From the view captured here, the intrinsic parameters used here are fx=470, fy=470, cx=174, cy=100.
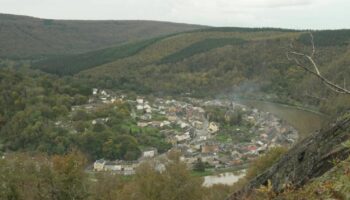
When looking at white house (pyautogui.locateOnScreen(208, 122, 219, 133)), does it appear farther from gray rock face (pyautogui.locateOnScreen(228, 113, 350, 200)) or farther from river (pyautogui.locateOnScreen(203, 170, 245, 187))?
gray rock face (pyautogui.locateOnScreen(228, 113, 350, 200))

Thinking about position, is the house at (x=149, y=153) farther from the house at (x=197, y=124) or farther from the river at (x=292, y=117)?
the house at (x=197, y=124)

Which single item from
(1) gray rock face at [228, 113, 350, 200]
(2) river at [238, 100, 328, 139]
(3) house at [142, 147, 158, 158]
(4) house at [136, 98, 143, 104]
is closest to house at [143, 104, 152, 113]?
(4) house at [136, 98, 143, 104]

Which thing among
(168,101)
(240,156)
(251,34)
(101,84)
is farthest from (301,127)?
(251,34)

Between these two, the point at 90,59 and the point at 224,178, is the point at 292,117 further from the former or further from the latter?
the point at 90,59

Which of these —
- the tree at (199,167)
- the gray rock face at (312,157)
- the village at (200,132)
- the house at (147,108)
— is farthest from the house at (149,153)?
the gray rock face at (312,157)

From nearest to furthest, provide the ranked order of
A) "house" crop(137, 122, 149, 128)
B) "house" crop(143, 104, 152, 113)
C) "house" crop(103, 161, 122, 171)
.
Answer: "house" crop(103, 161, 122, 171)
"house" crop(137, 122, 149, 128)
"house" crop(143, 104, 152, 113)

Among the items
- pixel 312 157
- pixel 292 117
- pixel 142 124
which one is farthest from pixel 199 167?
pixel 312 157
